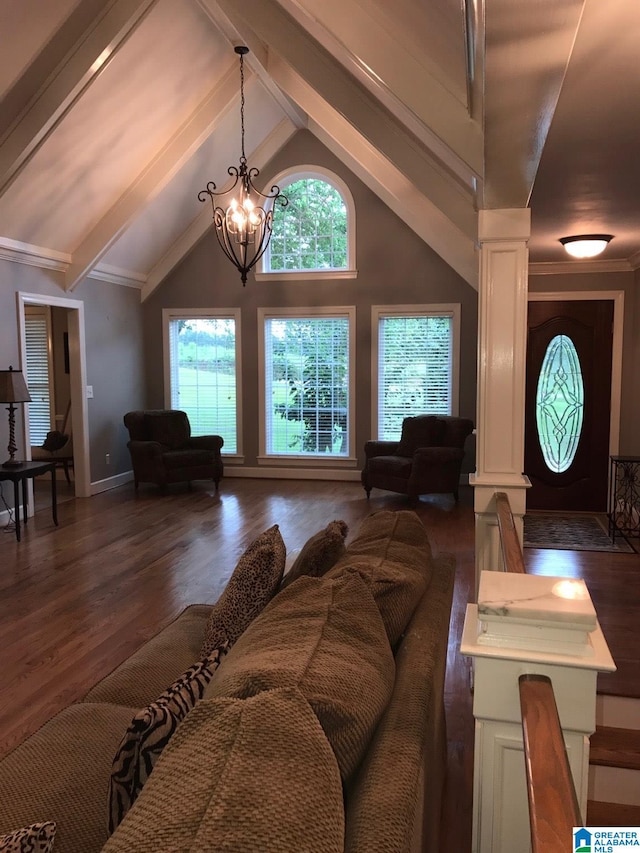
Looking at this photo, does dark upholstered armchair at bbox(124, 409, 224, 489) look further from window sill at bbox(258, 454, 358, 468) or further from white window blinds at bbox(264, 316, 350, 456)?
white window blinds at bbox(264, 316, 350, 456)

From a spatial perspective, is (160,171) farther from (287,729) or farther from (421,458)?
(287,729)

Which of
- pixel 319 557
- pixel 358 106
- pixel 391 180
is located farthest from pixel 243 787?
pixel 391 180

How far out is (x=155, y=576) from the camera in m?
4.38

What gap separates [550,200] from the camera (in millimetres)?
3291

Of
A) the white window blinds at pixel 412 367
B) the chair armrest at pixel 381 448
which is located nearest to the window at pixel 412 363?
the white window blinds at pixel 412 367

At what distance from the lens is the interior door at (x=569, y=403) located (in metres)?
5.92

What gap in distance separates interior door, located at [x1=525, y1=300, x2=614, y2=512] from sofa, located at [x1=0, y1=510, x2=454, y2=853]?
14.5 ft

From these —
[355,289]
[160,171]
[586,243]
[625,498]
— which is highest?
[160,171]

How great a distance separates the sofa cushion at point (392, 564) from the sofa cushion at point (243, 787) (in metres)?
0.60

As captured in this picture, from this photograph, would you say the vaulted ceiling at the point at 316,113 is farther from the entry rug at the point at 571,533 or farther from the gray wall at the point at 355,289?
the entry rug at the point at 571,533

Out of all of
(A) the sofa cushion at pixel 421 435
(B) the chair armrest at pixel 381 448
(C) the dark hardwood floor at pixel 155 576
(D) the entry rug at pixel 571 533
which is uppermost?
(A) the sofa cushion at pixel 421 435

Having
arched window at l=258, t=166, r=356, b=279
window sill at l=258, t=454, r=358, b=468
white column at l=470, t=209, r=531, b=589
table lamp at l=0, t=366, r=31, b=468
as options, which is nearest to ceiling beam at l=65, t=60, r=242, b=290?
arched window at l=258, t=166, r=356, b=279

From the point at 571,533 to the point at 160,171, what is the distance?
5.26 metres

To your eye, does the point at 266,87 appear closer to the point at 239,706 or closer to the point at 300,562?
the point at 300,562
